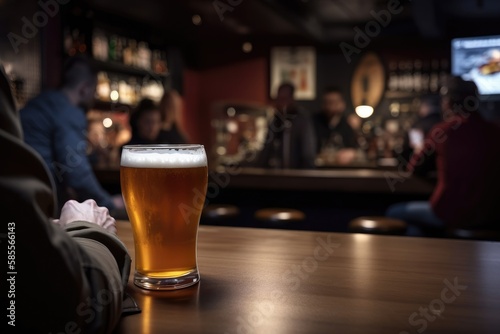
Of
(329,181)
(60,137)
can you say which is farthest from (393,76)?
(60,137)

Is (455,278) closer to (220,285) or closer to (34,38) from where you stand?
(220,285)

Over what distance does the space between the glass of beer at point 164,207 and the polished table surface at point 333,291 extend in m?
0.04

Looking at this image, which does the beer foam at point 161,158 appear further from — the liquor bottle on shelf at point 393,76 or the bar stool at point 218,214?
the liquor bottle on shelf at point 393,76

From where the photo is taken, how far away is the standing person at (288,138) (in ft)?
15.6

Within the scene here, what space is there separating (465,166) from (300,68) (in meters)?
5.57

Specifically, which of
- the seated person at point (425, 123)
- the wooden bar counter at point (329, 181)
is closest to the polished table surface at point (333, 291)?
the wooden bar counter at point (329, 181)

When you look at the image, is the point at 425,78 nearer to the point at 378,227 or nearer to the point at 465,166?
the point at 465,166

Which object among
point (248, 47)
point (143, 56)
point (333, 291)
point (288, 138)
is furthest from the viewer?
point (248, 47)

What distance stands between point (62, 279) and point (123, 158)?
345 mm

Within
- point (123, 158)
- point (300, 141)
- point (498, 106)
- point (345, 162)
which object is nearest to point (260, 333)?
point (123, 158)

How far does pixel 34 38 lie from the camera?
502 centimetres

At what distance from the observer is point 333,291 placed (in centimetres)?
77

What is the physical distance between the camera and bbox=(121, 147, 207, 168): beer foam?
0.80m

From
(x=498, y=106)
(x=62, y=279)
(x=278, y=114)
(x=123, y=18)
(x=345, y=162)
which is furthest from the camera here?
(x=498, y=106)
